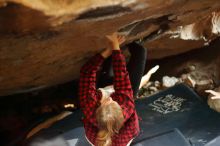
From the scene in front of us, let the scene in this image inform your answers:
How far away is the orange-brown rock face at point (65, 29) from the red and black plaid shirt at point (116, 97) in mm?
135

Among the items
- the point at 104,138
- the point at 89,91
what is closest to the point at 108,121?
the point at 104,138

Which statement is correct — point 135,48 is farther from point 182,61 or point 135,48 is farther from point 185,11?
point 182,61

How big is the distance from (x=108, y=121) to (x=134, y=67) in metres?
0.48

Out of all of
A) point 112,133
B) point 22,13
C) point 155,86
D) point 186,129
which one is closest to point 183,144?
point 186,129

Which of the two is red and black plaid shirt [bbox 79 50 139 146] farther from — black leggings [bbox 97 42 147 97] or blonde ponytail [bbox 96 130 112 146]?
black leggings [bbox 97 42 147 97]

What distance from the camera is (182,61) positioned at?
10.1 feet

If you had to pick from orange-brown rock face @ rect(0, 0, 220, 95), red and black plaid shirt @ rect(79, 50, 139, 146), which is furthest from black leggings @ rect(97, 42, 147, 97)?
red and black plaid shirt @ rect(79, 50, 139, 146)

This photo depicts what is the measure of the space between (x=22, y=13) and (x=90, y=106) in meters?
0.66

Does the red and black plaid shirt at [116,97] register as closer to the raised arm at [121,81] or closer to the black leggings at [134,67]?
the raised arm at [121,81]

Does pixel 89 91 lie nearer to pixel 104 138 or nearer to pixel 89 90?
pixel 89 90

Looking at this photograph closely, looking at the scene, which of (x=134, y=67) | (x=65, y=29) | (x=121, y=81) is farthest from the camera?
(x=134, y=67)

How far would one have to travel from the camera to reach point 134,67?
1.93 m

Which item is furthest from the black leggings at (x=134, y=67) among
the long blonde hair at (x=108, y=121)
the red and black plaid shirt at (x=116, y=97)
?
the long blonde hair at (x=108, y=121)

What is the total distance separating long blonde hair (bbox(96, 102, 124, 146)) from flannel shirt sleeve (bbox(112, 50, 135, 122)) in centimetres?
6
